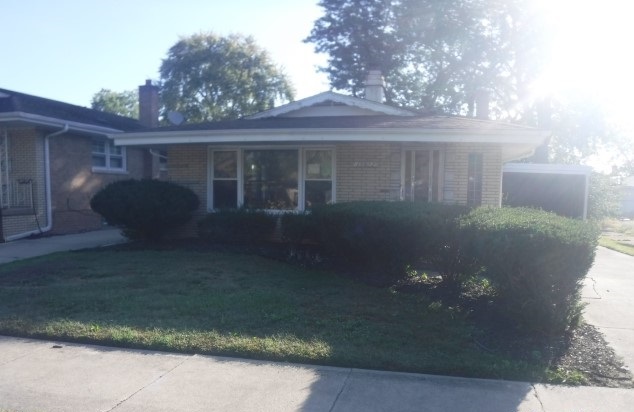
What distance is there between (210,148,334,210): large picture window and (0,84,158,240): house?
342 cm

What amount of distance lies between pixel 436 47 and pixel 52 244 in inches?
972

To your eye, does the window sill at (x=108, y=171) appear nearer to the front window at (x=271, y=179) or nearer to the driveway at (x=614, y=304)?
the front window at (x=271, y=179)

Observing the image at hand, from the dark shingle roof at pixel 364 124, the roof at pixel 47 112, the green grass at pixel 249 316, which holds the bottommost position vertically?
the green grass at pixel 249 316

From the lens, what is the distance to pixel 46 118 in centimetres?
1492

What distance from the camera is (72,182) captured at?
55.7 ft

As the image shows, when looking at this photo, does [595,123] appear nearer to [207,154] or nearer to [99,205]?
[207,154]

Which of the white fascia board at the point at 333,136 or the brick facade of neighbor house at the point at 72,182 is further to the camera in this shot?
the brick facade of neighbor house at the point at 72,182

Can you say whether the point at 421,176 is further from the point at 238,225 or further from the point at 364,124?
the point at 238,225

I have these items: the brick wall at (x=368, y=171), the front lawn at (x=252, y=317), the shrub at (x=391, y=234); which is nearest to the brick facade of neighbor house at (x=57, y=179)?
the front lawn at (x=252, y=317)

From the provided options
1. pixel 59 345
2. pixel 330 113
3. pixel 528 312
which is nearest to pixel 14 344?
pixel 59 345

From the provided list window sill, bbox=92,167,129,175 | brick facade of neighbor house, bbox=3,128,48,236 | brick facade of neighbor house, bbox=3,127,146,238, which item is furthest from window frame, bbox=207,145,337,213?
window sill, bbox=92,167,129,175

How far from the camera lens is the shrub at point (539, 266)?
577cm

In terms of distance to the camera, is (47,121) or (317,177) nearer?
(317,177)

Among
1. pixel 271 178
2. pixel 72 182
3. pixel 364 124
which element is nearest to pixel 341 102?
pixel 364 124
